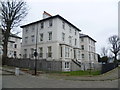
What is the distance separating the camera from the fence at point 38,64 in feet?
85.4

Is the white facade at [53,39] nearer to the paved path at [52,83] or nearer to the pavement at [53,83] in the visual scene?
the pavement at [53,83]

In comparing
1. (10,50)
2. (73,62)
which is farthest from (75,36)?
(10,50)

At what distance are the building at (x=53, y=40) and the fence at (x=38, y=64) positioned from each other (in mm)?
3036

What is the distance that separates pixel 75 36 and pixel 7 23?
1680cm

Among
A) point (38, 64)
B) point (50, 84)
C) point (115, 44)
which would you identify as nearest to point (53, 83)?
point (50, 84)

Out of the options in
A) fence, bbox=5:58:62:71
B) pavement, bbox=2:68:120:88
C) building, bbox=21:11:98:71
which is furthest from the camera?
building, bbox=21:11:98:71

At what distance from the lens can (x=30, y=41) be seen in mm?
36531

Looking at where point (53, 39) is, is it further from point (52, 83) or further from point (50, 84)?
point (50, 84)

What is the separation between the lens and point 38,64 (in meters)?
27.6

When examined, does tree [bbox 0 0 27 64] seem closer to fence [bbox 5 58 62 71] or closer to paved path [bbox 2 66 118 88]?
fence [bbox 5 58 62 71]

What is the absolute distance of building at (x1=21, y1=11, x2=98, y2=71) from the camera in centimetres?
3077

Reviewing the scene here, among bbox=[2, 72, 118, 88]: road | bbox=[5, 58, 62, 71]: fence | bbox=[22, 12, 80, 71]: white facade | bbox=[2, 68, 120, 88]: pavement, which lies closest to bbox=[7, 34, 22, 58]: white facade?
bbox=[22, 12, 80, 71]: white facade

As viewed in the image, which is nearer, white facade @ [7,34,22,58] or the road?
the road

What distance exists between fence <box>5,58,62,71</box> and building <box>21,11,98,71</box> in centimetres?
304
